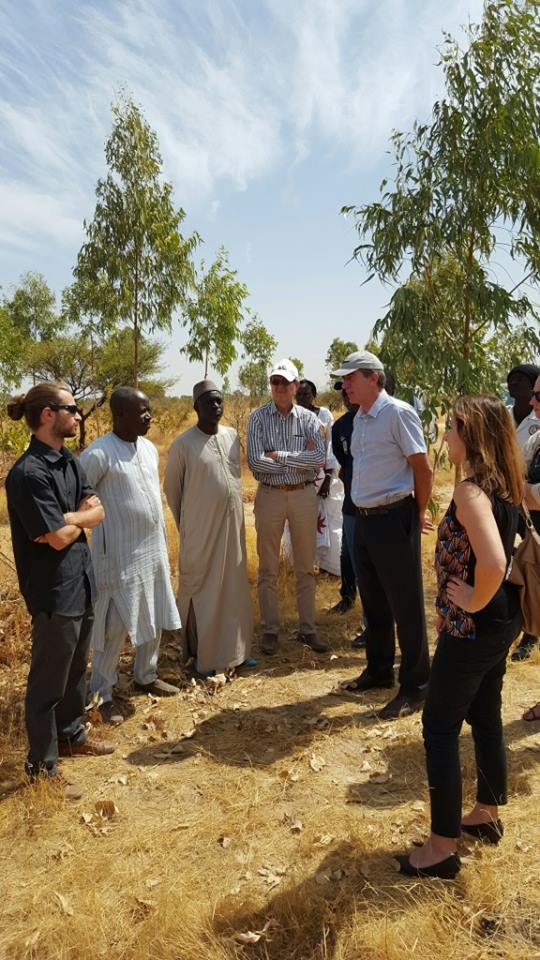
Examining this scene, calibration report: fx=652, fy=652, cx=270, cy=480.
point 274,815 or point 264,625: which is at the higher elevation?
point 264,625

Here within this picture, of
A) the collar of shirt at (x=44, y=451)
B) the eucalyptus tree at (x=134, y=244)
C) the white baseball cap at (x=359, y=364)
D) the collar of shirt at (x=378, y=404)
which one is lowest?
the collar of shirt at (x=44, y=451)

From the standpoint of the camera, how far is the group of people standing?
8.01 ft

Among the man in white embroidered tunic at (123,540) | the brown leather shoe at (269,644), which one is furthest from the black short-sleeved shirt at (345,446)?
the man in white embroidered tunic at (123,540)

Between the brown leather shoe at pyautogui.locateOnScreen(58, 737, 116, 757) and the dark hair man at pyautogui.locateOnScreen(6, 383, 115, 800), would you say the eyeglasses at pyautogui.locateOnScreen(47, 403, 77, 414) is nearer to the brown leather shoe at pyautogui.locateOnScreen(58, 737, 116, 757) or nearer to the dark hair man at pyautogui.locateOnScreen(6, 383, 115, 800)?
the dark hair man at pyautogui.locateOnScreen(6, 383, 115, 800)

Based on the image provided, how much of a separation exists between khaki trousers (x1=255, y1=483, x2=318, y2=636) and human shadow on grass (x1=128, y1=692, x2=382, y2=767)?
999 mm

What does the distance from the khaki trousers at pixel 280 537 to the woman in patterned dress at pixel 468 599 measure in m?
2.57

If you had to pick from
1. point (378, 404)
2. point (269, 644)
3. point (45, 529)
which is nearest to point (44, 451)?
point (45, 529)

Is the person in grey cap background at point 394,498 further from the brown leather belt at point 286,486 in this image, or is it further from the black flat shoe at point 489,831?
the black flat shoe at point 489,831

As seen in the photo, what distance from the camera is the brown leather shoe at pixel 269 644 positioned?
526cm

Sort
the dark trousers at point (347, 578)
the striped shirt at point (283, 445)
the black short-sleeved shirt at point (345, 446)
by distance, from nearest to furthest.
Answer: the striped shirt at point (283, 445)
the black short-sleeved shirt at point (345, 446)
the dark trousers at point (347, 578)

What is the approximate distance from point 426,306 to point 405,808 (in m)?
3.82

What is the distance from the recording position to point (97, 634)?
13.5ft

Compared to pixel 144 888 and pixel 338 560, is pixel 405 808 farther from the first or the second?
pixel 338 560

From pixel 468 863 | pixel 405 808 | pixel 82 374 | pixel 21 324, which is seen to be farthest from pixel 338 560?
pixel 21 324
